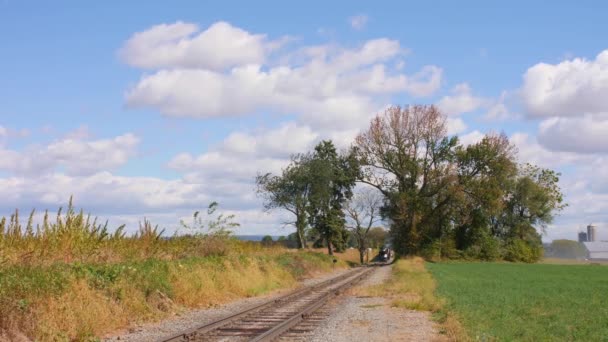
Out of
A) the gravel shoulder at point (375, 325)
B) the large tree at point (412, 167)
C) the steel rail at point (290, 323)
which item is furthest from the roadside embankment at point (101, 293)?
the large tree at point (412, 167)

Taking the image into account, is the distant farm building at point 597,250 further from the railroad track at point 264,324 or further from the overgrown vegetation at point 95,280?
the railroad track at point 264,324

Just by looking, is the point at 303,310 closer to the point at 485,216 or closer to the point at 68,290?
the point at 68,290

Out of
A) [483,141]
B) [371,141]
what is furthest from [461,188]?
[371,141]

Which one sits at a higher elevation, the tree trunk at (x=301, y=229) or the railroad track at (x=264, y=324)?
the tree trunk at (x=301, y=229)

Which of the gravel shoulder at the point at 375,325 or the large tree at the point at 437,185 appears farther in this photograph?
the large tree at the point at 437,185

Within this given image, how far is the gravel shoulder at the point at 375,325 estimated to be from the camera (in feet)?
49.8

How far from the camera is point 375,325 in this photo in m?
17.5

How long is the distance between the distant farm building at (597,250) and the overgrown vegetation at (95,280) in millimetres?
139626

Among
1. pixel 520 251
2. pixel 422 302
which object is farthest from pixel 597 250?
pixel 422 302

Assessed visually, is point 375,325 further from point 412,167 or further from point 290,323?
point 412,167

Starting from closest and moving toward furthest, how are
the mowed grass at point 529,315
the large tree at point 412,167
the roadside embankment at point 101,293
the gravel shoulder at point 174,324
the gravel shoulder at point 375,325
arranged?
the roadside embankment at point 101,293, the gravel shoulder at point 174,324, the gravel shoulder at point 375,325, the mowed grass at point 529,315, the large tree at point 412,167

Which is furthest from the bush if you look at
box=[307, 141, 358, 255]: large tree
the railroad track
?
the railroad track

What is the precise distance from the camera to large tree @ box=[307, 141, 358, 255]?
84.6m

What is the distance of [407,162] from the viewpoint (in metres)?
75.6
